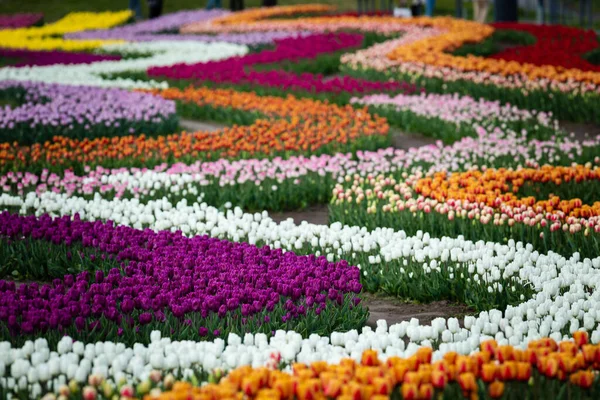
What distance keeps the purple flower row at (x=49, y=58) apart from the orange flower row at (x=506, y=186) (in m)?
12.8

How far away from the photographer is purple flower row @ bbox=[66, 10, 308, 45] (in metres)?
21.6

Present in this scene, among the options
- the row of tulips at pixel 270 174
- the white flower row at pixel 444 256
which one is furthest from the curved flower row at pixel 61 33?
the white flower row at pixel 444 256


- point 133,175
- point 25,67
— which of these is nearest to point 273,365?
point 133,175

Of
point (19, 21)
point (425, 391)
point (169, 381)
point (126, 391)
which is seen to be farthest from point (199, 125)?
point (19, 21)

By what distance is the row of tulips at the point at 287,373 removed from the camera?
10.7 ft

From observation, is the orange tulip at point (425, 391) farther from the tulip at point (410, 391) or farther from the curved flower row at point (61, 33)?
the curved flower row at point (61, 33)

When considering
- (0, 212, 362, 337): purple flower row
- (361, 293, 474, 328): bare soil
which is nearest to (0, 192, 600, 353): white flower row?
(361, 293, 474, 328): bare soil

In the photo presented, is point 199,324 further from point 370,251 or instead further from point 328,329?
point 370,251

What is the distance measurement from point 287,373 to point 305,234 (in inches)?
110

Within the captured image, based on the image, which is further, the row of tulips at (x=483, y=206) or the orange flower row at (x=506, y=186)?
the orange flower row at (x=506, y=186)

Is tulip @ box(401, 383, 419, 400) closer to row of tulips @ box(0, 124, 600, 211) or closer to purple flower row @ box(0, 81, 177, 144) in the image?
row of tulips @ box(0, 124, 600, 211)

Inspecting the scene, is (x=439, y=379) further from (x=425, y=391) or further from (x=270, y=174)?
(x=270, y=174)

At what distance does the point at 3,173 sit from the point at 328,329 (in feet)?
Result: 17.5

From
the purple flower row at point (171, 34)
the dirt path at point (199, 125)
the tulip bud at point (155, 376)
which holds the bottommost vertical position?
the dirt path at point (199, 125)
